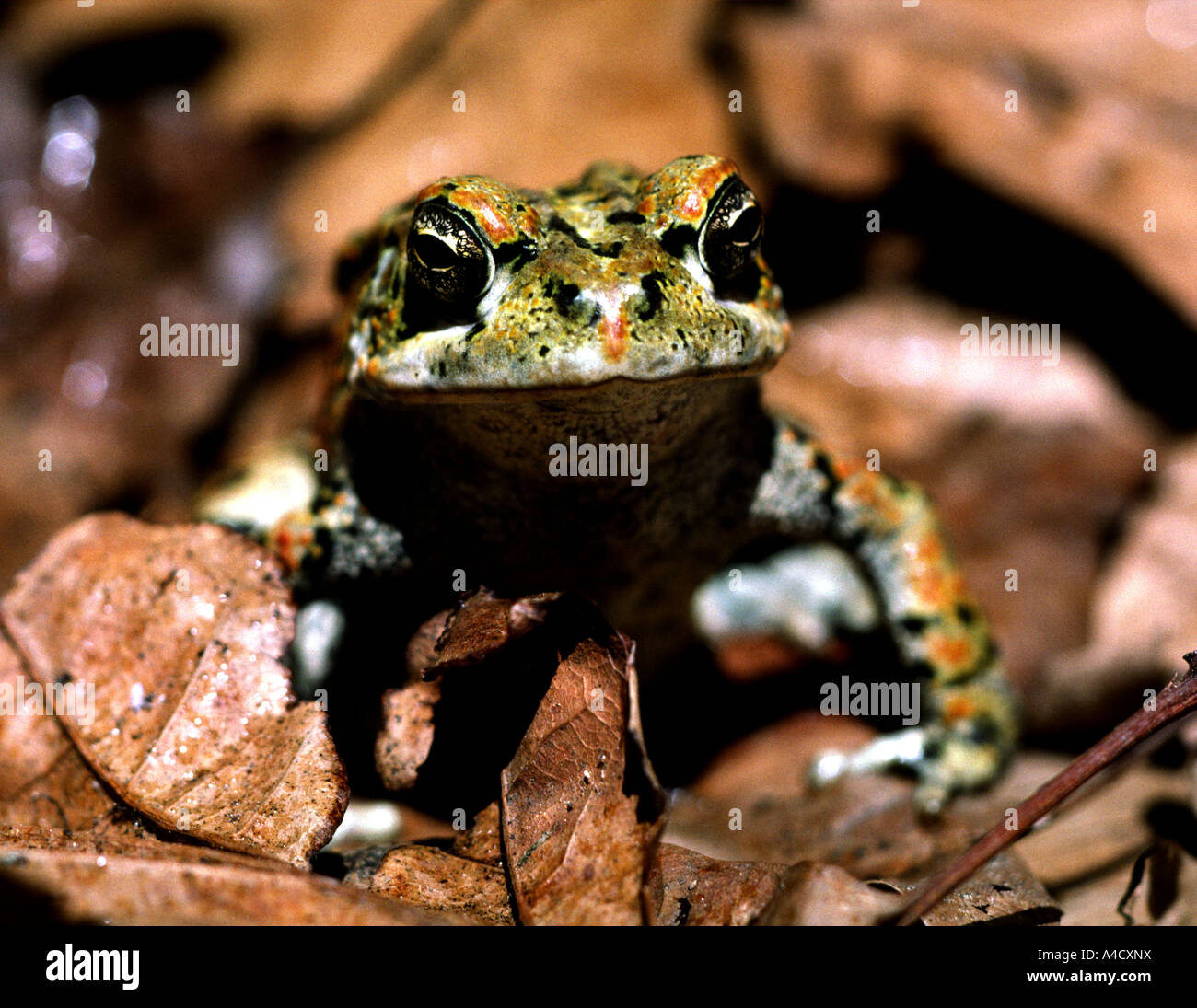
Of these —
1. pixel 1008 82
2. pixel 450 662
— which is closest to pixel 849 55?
pixel 1008 82

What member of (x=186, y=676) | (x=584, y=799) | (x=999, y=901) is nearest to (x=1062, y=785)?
(x=999, y=901)

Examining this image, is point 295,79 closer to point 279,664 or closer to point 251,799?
point 279,664

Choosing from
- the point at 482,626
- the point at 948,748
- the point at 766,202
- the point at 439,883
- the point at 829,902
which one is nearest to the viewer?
Result: the point at 829,902

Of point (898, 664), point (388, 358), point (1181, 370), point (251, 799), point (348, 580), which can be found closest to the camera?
point (251, 799)

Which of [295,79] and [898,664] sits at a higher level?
[295,79]

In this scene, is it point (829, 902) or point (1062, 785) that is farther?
point (1062, 785)

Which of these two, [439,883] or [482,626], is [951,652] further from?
[439,883]

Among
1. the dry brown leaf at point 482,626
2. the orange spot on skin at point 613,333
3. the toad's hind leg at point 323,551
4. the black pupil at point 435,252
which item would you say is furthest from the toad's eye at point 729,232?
the toad's hind leg at point 323,551
